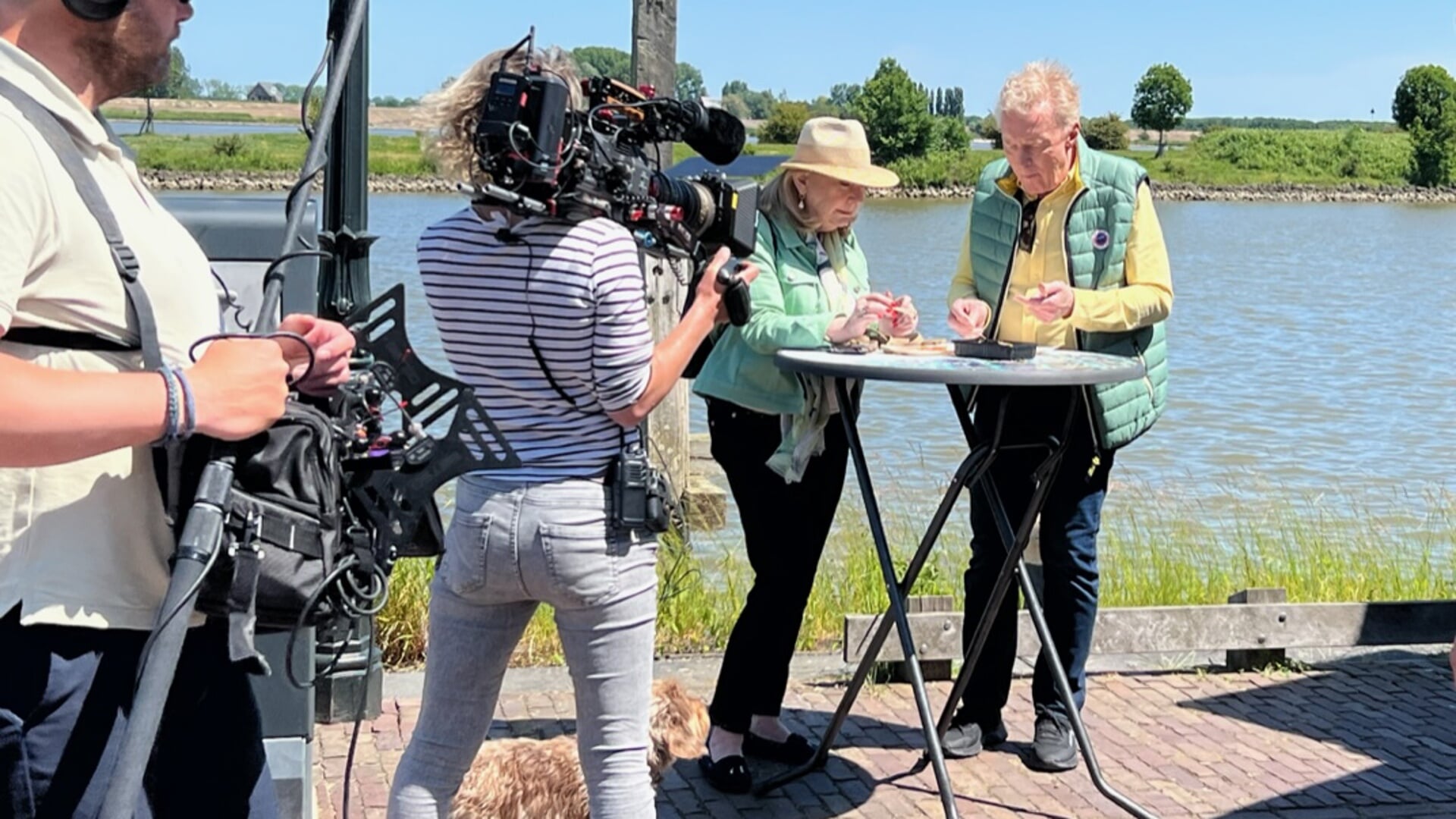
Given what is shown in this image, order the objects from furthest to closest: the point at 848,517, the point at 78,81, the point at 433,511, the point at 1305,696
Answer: the point at 848,517 → the point at 1305,696 → the point at 433,511 → the point at 78,81

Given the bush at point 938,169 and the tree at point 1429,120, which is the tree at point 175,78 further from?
the tree at point 1429,120

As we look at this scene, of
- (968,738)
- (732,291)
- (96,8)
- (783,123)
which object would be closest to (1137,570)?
(968,738)

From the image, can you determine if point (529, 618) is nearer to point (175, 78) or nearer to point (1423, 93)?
point (175, 78)

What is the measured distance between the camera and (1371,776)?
4973 mm

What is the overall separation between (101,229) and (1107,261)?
11.0 feet

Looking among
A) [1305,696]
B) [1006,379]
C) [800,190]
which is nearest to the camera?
[1006,379]

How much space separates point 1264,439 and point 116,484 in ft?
40.4

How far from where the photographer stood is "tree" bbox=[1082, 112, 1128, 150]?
9381 cm

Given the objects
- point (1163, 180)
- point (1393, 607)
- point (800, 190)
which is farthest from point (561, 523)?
point (1163, 180)

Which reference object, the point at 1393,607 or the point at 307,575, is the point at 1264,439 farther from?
the point at 307,575

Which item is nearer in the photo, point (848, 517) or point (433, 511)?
point (433, 511)

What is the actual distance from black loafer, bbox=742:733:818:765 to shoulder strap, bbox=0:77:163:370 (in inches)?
125

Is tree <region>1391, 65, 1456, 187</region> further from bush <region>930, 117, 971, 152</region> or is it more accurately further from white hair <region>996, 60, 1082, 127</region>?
white hair <region>996, 60, 1082, 127</region>

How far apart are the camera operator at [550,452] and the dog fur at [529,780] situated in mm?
669
